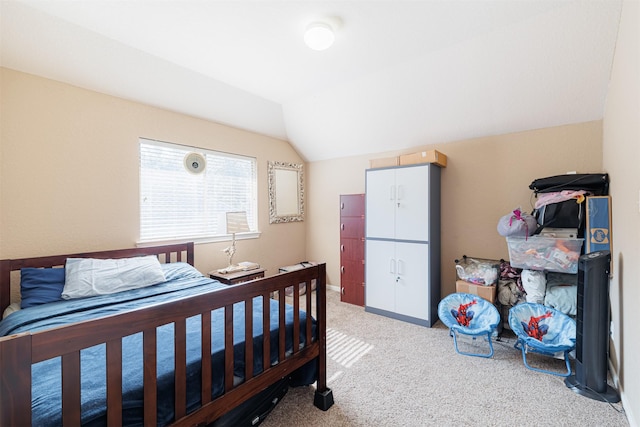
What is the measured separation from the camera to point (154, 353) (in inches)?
43.3

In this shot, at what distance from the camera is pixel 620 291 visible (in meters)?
1.84

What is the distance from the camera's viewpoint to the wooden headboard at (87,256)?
2092 mm

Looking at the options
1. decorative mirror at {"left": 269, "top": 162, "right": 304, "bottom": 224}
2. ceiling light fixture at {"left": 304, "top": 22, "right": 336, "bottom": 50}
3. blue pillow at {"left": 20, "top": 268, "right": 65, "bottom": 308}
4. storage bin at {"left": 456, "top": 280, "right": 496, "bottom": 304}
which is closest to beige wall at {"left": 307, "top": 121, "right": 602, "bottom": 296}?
storage bin at {"left": 456, "top": 280, "right": 496, "bottom": 304}

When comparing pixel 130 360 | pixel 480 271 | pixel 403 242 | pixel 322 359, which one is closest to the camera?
pixel 130 360

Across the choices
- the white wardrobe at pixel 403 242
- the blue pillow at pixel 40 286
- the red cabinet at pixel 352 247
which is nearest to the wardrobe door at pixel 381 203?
the white wardrobe at pixel 403 242

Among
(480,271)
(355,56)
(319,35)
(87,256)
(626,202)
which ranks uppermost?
(355,56)

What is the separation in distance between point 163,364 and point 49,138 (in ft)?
7.76

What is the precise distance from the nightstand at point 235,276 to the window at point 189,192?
53cm

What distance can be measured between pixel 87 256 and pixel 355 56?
9.97 ft

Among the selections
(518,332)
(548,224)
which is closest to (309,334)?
(518,332)

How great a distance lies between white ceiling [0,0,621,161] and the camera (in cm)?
193

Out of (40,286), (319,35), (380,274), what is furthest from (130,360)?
(380,274)

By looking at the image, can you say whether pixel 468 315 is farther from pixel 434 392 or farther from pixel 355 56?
pixel 355 56

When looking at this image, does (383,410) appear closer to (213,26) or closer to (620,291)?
(620,291)
